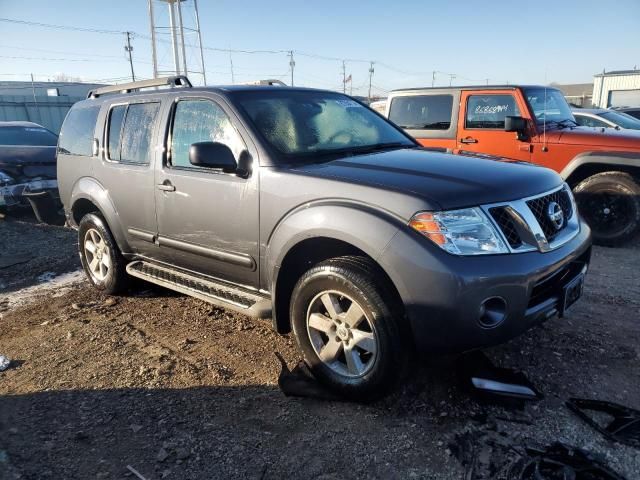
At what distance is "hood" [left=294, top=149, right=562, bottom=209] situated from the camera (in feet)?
8.38

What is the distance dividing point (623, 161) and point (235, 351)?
518cm

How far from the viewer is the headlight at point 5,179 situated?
801cm

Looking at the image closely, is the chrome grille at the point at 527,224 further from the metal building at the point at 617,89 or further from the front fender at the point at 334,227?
the metal building at the point at 617,89

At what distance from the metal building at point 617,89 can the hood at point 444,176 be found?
1448 inches

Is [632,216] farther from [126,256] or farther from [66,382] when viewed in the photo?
[66,382]

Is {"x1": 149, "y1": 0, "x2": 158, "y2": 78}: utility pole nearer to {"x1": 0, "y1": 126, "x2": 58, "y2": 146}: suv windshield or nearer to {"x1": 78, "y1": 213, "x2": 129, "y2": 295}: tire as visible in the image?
{"x1": 0, "y1": 126, "x2": 58, "y2": 146}: suv windshield

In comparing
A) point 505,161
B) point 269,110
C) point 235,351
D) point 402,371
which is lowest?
point 235,351

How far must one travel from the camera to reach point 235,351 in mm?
3574

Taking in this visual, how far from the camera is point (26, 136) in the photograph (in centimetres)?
936

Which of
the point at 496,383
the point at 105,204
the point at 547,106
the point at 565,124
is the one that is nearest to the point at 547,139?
the point at 565,124

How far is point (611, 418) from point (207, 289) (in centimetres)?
264

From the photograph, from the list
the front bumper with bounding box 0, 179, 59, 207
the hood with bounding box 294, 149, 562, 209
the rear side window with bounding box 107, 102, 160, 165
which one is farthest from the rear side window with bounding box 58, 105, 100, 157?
the front bumper with bounding box 0, 179, 59, 207

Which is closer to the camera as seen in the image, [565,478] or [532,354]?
[565,478]

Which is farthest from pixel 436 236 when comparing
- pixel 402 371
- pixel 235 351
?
pixel 235 351
